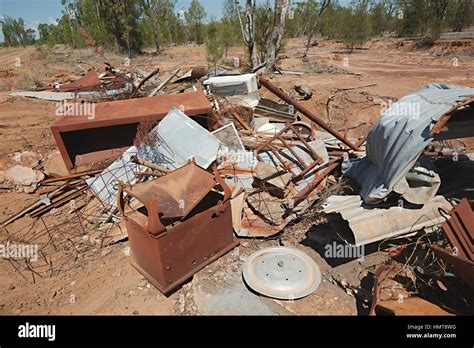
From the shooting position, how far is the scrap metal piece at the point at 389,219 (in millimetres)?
3170

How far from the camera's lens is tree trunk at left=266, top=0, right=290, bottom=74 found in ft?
39.3

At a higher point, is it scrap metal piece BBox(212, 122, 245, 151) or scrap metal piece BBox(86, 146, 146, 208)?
scrap metal piece BBox(212, 122, 245, 151)

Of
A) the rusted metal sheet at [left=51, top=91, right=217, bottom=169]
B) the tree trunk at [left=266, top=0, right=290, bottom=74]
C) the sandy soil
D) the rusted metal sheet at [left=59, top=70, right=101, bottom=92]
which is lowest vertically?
the sandy soil

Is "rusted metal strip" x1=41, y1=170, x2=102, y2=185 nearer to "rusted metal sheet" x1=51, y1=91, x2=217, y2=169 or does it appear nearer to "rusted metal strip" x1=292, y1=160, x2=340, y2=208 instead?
"rusted metal sheet" x1=51, y1=91, x2=217, y2=169

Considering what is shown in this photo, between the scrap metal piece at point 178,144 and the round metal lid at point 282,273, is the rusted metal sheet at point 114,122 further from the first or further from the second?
the round metal lid at point 282,273

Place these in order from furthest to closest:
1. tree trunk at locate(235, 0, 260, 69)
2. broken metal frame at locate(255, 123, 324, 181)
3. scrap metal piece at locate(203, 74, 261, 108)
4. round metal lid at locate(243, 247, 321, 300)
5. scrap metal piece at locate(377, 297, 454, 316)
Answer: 1. tree trunk at locate(235, 0, 260, 69)
2. scrap metal piece at locate(203, 74, 261, 108)
3. broken metal frame at locate(255, 123, 324, 181)
4. round metal lid at locate(243, 247, 321, 300)
5. scrap metal piece at locate(377, 297, 454, 316)

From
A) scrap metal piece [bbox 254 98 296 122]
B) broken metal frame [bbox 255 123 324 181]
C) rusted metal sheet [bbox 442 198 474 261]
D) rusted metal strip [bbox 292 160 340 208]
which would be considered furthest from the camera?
scrap metal piece [bbox 254 98 296 122]

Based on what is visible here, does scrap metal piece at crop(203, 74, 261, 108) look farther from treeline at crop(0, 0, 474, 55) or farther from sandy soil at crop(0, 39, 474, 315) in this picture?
treeline at crop(0, 0, 474, 55)

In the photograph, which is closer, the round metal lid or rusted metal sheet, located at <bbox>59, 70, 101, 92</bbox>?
the round metal lid

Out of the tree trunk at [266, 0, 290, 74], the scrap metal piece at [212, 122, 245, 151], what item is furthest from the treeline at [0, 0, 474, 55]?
the scrap metal piece at [212, 122, 245, 151]

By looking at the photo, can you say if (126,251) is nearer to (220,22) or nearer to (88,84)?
(88,84)
